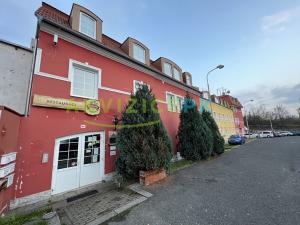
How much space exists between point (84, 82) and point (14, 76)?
8.88 feet

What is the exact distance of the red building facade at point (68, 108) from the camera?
5.77 meters

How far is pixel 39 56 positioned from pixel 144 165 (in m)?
6.44

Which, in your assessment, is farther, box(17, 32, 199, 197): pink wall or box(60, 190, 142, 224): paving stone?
box(17, 32, 199, 197): pink wall

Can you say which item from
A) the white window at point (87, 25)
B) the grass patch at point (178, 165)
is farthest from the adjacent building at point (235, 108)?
the white window at point (87, 25)

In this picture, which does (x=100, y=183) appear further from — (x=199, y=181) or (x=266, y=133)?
(x=266, y=133)

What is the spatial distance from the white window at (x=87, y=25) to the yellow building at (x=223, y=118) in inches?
790

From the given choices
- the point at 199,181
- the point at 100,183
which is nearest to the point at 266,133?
the point at 199,181

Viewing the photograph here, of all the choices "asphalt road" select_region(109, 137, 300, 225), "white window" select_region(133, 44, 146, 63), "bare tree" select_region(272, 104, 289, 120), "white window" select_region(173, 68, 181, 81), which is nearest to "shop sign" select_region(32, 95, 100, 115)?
"asphalt road" select_region(109, 137, 300, 225)

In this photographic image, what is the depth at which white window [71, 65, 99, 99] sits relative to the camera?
24.5 ft

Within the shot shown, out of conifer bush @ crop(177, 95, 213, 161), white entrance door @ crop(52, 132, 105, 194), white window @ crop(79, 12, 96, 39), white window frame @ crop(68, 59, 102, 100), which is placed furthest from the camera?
conifer bush @ crop(177, 95, 213, 161)

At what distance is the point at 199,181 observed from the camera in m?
6.89

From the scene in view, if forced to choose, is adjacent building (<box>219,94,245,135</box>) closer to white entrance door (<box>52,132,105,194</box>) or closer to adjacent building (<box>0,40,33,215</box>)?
white entrance door (<box>52,132,105,194</box>)

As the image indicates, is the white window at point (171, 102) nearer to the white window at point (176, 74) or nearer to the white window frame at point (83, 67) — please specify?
the white window at point (176, 74)

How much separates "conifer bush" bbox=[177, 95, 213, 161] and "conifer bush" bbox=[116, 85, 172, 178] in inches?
161
